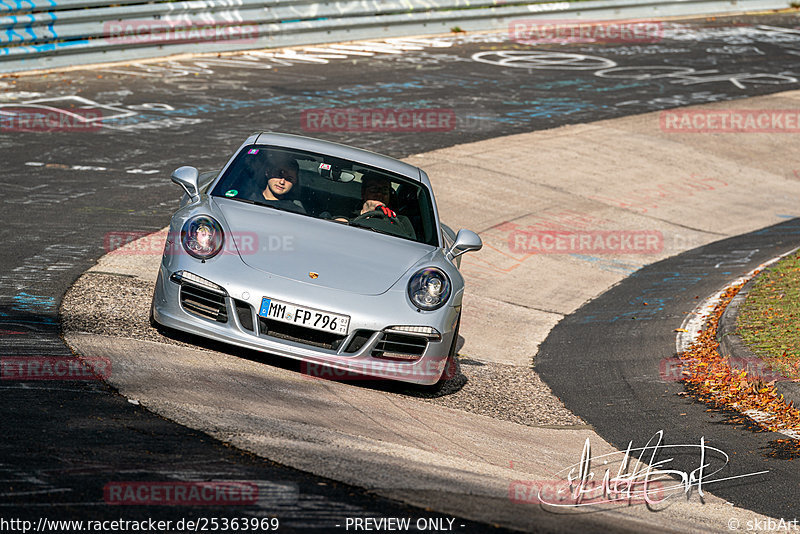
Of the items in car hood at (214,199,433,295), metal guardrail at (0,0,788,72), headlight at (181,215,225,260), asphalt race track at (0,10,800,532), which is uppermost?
metal guardrail at (0,0,788,72)

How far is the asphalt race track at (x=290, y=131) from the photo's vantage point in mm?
4391

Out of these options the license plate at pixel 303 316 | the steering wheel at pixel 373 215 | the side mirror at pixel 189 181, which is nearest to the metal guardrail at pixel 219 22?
the side mirror at pixel 189 181

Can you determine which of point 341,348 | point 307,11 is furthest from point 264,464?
point 307,11

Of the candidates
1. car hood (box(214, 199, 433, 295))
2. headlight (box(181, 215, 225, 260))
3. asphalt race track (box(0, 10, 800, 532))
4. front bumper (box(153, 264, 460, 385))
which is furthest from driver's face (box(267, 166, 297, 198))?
asphalt race track (box(0, 10, 800, 532))

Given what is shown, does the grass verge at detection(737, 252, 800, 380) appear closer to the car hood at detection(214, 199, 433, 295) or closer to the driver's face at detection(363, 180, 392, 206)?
the car hood at detection(214, 199, 433, 295)

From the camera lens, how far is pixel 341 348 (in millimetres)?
5934

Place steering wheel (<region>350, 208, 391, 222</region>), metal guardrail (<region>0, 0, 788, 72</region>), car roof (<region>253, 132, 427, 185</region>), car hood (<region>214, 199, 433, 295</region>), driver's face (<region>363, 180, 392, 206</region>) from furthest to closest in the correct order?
1. metal guardrail (<region>0, 0, 788, 72</region>)
2. car roof (<region>253, 132, 427, 185</region>)
3. driver's face (<region>363, 180, 392, 206</region>)
4. steering wheel (<region>350, 208, 391, 222</region>)
5. car hood (<region>214, 199, 433, 295</region>)

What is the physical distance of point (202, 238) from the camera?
621 cm

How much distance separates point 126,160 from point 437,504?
29.1ft

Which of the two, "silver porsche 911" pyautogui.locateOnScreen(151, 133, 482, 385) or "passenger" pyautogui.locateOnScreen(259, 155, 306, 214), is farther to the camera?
"passenger" pyautogui.locateOnScreen(259, 155, 306, 214)

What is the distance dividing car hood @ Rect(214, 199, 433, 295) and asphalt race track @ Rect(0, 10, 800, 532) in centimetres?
133

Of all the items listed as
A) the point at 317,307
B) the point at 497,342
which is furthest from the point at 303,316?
the point at 497,342

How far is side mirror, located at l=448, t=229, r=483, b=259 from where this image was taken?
273 inches

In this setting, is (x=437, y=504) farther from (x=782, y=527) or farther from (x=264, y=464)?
(x=782, y=527)
